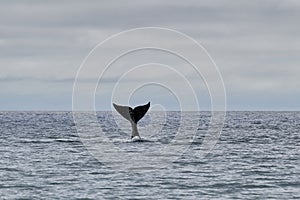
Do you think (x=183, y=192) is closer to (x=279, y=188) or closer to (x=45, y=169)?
(x=279, y=188)

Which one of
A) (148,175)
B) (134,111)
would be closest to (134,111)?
(134,111)

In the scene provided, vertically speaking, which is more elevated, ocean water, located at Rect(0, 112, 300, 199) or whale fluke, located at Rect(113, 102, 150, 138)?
whale fluke, located at Rect(113, 102, 150, 138)

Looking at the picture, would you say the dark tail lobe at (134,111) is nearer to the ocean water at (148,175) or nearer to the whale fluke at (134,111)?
the whale fluke at (134,111)

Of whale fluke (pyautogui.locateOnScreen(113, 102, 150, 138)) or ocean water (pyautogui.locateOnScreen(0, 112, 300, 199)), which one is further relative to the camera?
whale fluke (pyautogui.locateOnScreen(113, 102, 150, 138))

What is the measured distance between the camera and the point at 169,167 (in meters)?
45.9

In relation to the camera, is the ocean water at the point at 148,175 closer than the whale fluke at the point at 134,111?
Yes

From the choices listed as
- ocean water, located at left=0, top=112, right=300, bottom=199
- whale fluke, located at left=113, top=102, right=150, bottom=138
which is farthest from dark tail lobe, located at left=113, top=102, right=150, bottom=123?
ocean water, located at left=0, top=112, right=300, bottom=199

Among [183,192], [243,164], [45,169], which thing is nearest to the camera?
[183,192]

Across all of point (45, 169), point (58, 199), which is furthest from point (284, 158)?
point (58, 199)

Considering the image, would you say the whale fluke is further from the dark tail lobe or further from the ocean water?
the ocean water

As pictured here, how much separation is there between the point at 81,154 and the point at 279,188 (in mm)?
21540

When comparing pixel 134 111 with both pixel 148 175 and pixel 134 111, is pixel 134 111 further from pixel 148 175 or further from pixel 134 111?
pixel 148 175

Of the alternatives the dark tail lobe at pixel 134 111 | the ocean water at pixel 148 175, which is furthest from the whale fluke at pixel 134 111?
the ocean water at pixel 148 175

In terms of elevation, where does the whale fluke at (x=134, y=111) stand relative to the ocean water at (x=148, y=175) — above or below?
above
